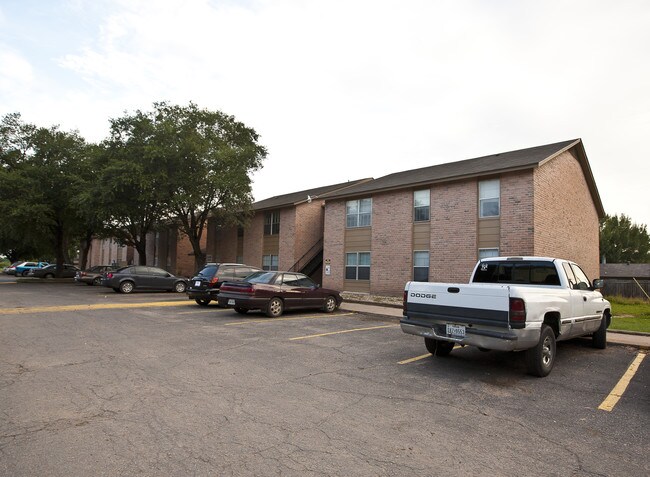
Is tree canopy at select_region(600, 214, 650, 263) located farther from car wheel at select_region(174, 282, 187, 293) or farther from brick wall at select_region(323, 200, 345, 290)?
car wheel at select_region(174, 282, 187, 293)

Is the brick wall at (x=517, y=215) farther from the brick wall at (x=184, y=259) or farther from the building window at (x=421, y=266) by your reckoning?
the brick wall at (x=184, y=259)

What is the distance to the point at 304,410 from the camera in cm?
454

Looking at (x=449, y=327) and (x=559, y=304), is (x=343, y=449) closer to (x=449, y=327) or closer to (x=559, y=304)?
(x=449, y=327)

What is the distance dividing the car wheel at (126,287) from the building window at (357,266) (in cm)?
1160

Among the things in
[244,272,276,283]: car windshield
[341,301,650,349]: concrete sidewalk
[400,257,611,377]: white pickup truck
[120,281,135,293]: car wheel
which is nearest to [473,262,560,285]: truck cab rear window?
[400,257,611,377]: white pickup truck

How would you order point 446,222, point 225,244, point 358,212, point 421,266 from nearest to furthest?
point 446,222, point 421,266, point 358,212, point 225,244

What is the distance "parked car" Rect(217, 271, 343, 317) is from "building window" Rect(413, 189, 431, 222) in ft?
25.7

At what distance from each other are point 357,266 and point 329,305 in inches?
342

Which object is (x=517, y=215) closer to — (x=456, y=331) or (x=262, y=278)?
(x=262, y=278)

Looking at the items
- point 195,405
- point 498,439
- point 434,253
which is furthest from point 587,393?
point 434,253

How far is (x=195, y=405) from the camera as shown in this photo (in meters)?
4.59

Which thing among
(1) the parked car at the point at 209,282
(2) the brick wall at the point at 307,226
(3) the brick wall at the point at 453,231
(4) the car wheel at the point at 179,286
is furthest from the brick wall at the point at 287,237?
(1) the parked car at the point at 209,282

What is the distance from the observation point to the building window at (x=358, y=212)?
22.8 metres

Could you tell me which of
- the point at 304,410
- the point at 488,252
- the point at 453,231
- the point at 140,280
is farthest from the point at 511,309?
the point at 140,280
